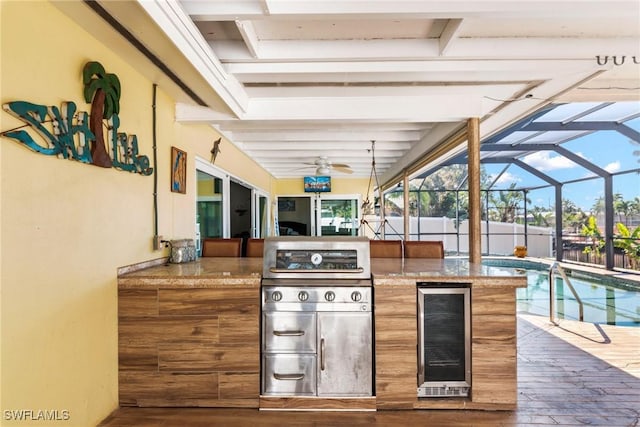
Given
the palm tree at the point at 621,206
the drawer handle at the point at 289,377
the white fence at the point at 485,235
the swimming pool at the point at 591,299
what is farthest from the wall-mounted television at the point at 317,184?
the palm tree at the point at 621,206

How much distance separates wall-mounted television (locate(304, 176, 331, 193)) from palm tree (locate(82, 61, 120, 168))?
649 cm

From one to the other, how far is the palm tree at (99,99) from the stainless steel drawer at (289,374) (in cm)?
158

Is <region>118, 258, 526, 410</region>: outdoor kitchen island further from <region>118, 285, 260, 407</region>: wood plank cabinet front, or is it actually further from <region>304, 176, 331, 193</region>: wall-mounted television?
<region>304, 176, 331, 193</region>: wall-mounted television

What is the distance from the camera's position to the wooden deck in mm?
2021

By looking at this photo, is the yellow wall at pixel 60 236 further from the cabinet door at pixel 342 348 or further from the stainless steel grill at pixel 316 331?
the cabinet door at pixel 342 348

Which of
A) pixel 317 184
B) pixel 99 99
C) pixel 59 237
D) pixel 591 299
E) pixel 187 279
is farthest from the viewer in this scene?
pixel 317 184

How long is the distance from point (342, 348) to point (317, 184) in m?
6.46

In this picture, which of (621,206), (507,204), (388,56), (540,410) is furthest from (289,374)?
(507,204)

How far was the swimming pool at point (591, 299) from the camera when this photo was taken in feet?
16.1

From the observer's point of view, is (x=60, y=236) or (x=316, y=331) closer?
(x=60, y=236)

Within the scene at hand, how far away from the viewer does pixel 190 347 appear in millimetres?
2158

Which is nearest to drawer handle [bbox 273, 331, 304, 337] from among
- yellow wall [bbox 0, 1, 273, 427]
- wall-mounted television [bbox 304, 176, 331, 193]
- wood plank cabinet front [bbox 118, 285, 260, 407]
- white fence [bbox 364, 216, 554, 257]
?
wood plank cabinet front [bbox 118, 285, 260, 407]

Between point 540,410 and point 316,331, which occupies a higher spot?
point 316,331

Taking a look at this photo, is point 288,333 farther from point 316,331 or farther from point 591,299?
point 591,299
